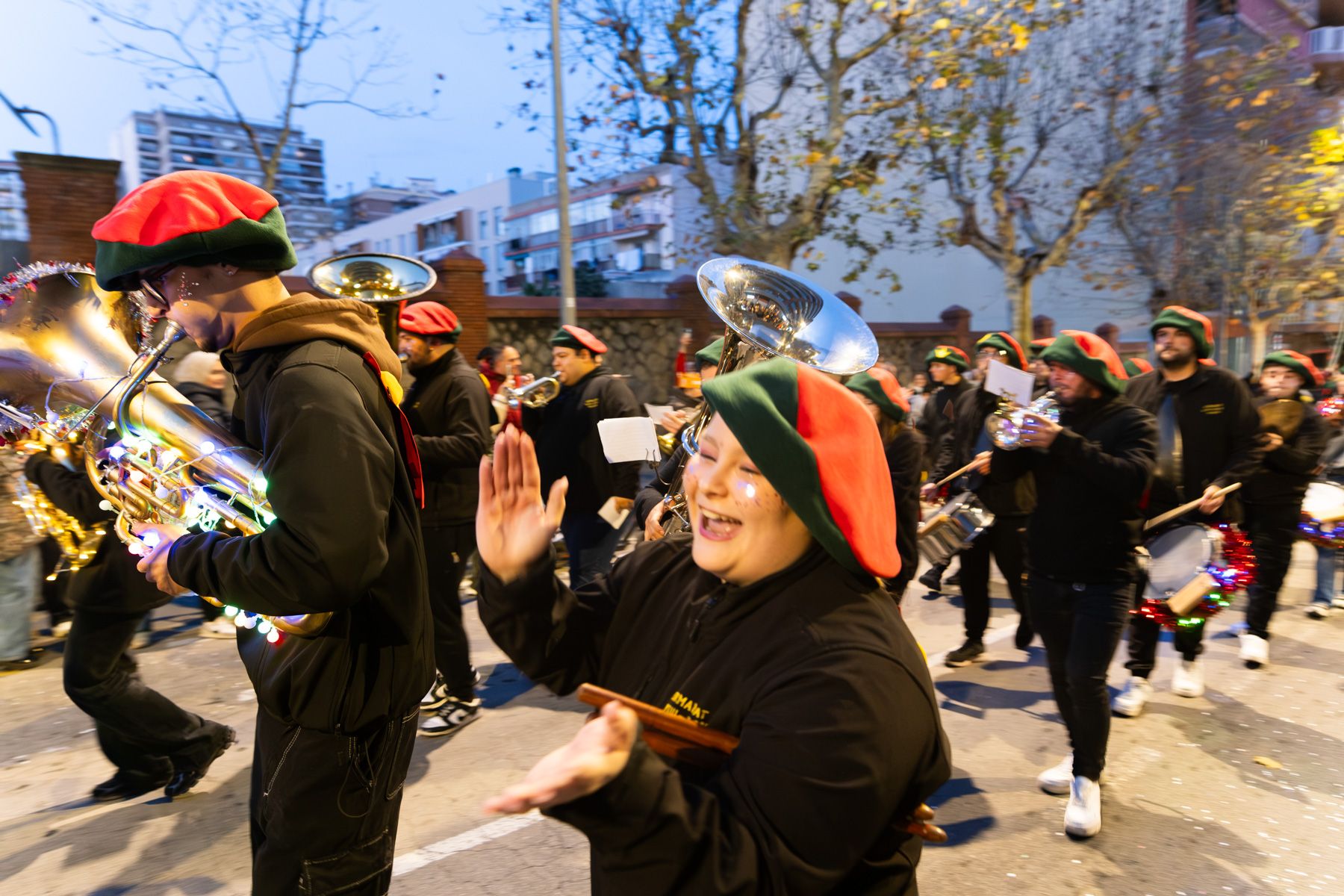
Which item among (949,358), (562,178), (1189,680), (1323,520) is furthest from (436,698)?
(562,178)

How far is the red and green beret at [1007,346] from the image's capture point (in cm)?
658

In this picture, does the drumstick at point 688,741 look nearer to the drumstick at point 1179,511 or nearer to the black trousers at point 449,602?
the black trousers at point 449,602

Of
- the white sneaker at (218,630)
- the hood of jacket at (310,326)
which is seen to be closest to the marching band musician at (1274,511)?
the hood of jacket at (310,326)

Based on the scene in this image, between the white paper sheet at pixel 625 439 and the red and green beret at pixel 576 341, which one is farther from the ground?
the red and green beret at pixel 576 341

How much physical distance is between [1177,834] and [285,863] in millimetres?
3483

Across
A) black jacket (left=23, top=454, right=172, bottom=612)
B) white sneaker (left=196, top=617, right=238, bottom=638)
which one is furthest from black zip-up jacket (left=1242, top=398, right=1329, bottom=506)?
white sneaker (left=196, top=617, right=238, bottom=638)

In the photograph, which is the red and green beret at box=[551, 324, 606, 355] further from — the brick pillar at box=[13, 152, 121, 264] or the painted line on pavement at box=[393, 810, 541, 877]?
the brick pillar at box=[13, 152, 121, 264]

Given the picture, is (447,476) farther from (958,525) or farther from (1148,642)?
(1148,642)

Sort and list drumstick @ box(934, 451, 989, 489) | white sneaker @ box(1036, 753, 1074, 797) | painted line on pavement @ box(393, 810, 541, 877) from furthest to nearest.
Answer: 1. drumstick @ box(934, 451, 989, 489)
2. white sneaker @ box(1036, 753, 1074, 797)
3. painted line on pavement @ box(393, 810, 541, 877)

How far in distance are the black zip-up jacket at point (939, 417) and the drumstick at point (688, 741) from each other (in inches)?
230

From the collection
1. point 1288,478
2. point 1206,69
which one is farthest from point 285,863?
point 1206,69

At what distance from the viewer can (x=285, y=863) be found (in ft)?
6.70

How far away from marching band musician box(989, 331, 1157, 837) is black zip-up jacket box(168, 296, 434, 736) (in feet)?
8.80

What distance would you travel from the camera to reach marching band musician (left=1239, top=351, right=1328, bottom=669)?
5.90 meters
